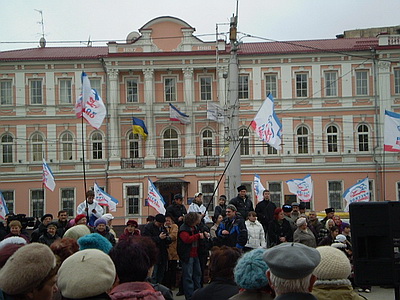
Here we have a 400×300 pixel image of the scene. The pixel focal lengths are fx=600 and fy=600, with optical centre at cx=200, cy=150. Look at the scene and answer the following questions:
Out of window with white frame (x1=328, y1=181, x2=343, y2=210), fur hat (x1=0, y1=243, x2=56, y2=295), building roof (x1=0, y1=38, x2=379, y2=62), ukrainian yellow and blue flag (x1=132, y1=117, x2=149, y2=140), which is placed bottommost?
window with white frame (x1=328, y1=181, x2=343, y2=210)

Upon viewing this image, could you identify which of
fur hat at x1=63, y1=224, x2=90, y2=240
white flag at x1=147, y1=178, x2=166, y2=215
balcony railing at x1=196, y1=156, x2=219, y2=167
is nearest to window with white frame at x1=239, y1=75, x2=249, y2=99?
balcony railing at x1=196, y1=156, x2=219, y2=167

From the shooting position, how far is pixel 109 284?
13.3 feet

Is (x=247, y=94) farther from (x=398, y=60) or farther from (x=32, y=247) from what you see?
(x=32, y=247)

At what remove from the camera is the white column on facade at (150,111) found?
40.8 meters

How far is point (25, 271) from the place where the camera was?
380 cm

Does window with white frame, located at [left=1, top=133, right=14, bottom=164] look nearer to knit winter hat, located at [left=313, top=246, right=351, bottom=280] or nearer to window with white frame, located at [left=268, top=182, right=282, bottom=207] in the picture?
window with white frame, located at [left=268, top=182, right=282, bottom=207]

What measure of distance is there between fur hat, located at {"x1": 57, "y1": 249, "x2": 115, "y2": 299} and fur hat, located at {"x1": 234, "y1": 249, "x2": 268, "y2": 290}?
3.44 ft

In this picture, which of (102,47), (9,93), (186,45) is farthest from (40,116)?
(186,45)

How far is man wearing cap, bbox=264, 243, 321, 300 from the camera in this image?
12.0 feet

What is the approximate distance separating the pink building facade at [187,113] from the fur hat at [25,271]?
36.1 metres

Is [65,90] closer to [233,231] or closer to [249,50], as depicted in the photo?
[249,50]

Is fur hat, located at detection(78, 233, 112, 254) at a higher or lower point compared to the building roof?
lower

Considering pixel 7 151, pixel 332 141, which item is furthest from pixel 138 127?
pixel 332 141

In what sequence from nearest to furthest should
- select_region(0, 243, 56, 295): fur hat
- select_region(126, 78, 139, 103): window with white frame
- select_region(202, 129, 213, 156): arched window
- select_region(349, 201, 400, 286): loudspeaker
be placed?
select_region(0, 243, 56, 295): fur hat < select_region(349, 201, 400, 286): loudspeaker < select_region(202, 129, 213, 156): arched window < select_region(126, 78, 139, 103): window with white frame
